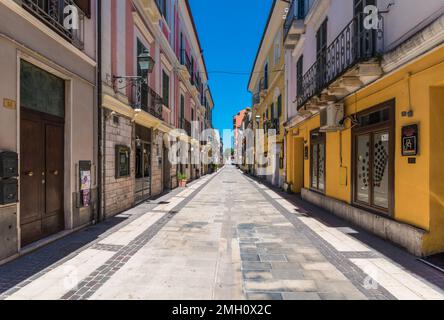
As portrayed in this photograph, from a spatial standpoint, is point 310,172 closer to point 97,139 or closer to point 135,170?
point 135,170

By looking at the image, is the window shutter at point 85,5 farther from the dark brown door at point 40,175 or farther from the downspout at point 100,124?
the dark brown door at point 40,175

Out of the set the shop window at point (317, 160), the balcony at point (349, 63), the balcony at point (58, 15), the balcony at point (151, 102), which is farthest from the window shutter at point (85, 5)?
the shop window at point (317, 160)

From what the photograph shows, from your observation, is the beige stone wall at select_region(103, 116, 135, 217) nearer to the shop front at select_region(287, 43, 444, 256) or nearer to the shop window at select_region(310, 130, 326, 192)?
the shop front at select_region(287, 43, 444, 256)

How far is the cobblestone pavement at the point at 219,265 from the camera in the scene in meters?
3.38

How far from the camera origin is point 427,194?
4.64m

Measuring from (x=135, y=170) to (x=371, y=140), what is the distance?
7.60m

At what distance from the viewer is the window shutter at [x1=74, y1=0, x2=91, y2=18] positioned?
20.2ft

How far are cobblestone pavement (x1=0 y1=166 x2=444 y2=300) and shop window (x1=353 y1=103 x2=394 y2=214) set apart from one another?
875mm

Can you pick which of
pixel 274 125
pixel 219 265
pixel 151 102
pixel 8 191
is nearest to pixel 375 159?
pixel 219 265

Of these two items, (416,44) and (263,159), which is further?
(263,159)

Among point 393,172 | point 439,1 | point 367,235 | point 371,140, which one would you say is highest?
point 439,1

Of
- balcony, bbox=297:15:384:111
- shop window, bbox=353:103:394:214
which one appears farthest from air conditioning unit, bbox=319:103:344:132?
shop window, bbox=353:103:394:214

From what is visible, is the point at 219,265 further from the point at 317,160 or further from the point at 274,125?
the point at 274,125

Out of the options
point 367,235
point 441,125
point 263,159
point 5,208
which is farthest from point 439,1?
point 263,159
